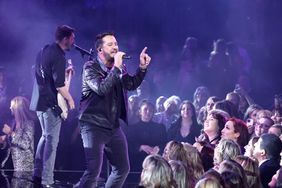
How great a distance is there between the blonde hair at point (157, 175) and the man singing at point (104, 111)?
0.99 meters

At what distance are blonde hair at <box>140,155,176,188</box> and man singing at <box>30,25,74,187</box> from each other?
97.2 inches

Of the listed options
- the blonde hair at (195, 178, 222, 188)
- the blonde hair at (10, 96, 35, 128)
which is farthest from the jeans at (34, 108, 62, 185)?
the blonde hair at (195, 178, 222, 188)

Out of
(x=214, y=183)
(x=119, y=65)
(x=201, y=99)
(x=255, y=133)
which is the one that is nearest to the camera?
(x=214, y=183)

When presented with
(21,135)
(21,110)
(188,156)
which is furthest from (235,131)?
(21,135)

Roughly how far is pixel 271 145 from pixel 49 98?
2680 millimetres

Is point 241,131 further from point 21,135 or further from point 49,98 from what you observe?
point 21,135

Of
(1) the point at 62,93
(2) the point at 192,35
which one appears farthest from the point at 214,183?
(2) the point at 192,35

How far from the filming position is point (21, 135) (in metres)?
9.13

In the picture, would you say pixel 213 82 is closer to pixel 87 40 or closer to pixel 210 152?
pixel 87 40

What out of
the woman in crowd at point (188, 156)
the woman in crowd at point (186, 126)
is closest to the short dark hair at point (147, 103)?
the woman in crowd at point (186, 126)

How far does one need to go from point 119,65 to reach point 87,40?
814 cm

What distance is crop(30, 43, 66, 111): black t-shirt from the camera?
7367 millimetres

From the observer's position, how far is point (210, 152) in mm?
6902

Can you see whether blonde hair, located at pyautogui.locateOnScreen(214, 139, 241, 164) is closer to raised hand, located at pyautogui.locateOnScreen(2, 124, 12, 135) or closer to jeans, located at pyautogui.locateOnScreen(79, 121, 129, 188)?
jeans, located at pyautogui.locateOnScreen(79, 121, 129, 188)
